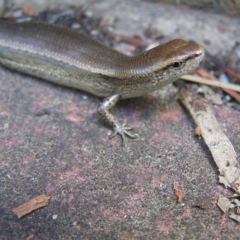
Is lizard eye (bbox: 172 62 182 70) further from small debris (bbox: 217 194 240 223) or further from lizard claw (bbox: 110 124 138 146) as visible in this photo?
small debris (bbox: 217 194 240 223)

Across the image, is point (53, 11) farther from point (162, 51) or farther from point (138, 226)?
point (138, 226)

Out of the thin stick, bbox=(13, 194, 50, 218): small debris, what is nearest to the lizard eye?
the thin stick

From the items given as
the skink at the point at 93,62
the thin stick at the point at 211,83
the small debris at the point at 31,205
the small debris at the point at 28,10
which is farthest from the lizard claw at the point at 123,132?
the small debris at the point at 28,10

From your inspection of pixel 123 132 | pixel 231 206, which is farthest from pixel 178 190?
pixel 123 132

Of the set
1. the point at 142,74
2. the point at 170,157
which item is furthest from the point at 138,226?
the point at 142,74

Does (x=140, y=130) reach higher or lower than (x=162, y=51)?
lower

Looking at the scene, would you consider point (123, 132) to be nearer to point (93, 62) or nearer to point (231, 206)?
point (93, 62)

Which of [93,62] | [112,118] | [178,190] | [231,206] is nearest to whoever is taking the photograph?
[231,206]

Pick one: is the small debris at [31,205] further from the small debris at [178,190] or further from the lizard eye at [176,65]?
the lizard eye at [176,65]
